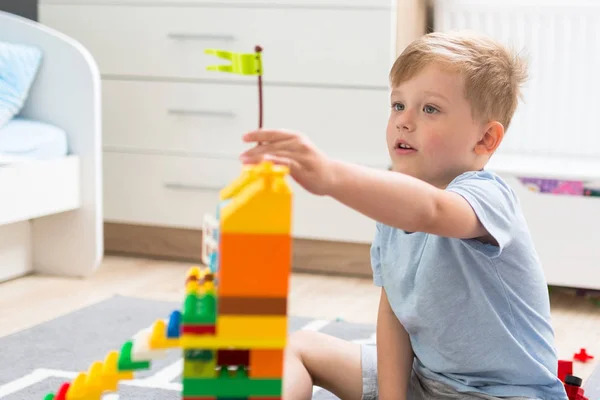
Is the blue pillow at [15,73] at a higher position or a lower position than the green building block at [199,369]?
higher

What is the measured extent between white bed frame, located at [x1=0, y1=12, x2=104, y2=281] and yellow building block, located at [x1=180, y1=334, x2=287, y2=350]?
153 centimetres

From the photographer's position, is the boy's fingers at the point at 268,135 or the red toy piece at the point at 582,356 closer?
the boy's fingers at the point at 268,135

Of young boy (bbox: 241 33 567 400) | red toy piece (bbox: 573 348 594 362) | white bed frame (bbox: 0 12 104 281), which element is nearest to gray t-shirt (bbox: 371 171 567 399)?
young boy (bbox: 241 33 567 400)

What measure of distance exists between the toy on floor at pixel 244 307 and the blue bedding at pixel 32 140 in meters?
1.43

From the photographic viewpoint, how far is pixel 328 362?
1163 mm

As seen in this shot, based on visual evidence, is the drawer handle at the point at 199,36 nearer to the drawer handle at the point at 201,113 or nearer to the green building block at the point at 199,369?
the drawer handle at the point at 201,113

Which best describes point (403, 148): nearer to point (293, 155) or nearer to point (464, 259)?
point (464, 259)

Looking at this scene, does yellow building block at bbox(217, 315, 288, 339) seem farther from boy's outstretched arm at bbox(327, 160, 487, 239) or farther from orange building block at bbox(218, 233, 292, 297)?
boy's outstretched arm at bbox(327, 160, 487, 239)

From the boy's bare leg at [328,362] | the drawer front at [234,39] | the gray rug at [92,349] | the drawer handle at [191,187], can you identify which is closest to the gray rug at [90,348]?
the gray rug at [92,349]

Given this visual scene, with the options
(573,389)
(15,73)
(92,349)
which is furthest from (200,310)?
(15,73)

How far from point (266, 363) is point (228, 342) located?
0.04 m

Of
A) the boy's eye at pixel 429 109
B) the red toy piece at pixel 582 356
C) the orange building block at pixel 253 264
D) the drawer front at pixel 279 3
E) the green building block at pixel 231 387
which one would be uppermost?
the drawer front at pixel 279 3

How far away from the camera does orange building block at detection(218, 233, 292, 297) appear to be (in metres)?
0.61

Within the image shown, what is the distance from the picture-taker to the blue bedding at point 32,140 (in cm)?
200
